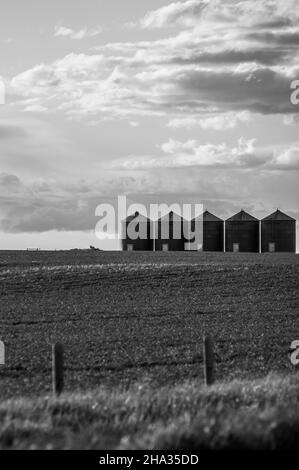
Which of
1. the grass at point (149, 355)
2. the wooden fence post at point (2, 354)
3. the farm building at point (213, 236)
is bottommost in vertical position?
the wooden fence post at point (2, 354)

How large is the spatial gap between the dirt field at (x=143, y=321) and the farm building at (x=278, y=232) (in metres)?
34.9

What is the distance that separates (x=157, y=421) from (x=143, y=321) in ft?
86.5

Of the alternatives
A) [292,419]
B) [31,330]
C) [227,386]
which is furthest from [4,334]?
[292,419]

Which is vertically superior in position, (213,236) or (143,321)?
(213,236)

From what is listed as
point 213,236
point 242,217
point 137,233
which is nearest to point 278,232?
point 242,217

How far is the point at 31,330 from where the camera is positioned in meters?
35.7

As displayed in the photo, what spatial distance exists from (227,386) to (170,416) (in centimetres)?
408

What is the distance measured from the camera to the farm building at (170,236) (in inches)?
4172

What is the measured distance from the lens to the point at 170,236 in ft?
349

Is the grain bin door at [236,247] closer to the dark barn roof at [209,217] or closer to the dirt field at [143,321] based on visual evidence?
the dark barn roof at [209,217]

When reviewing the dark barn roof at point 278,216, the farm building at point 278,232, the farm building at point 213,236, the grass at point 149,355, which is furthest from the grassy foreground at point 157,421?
the farm building at point 213,236

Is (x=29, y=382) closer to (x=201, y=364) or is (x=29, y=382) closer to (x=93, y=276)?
(x=201, y=364)

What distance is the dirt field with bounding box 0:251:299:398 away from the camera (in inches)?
996

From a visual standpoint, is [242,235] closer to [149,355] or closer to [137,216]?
[137,216]
